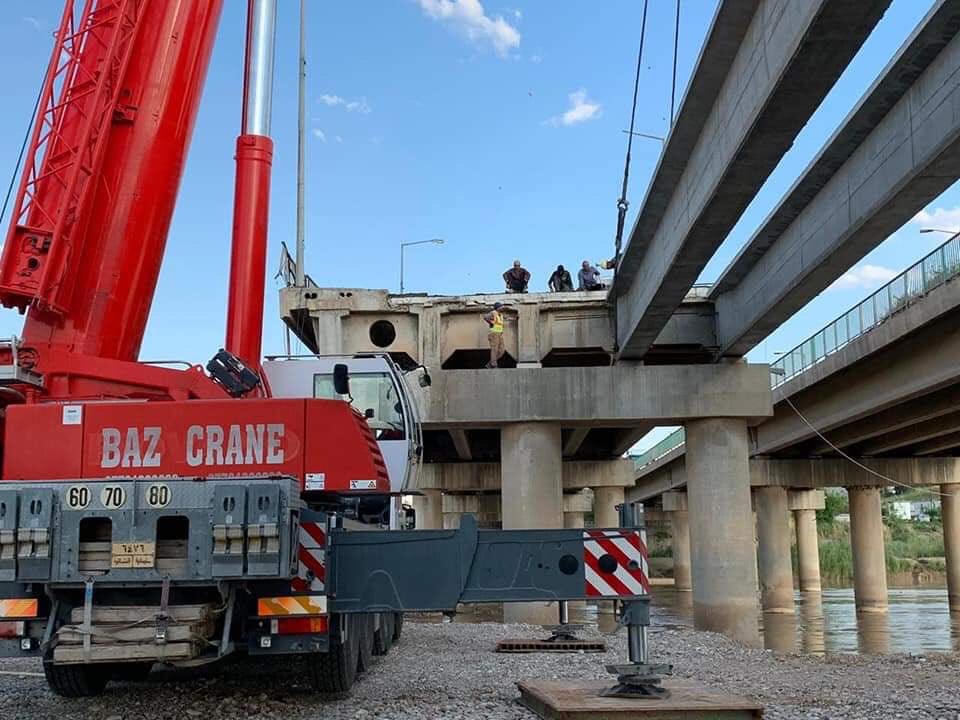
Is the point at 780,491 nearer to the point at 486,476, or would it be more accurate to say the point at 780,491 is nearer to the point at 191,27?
the point at 486,476

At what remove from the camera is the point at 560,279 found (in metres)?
25.0

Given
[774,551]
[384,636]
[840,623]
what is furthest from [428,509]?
[384,636]

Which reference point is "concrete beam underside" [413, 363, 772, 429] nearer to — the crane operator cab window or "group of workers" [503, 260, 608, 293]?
"group of workers" [503, 260, 608, 293]

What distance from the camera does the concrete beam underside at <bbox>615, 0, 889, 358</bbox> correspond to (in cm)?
866

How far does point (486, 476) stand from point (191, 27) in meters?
28.7

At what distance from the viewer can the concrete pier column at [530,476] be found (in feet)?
67.5

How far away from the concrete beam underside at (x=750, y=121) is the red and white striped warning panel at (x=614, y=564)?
474cm

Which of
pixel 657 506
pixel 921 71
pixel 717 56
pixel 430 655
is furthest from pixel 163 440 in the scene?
pixel 657 506

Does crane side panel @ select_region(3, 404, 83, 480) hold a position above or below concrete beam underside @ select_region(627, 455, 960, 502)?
below

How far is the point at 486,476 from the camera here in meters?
37.2

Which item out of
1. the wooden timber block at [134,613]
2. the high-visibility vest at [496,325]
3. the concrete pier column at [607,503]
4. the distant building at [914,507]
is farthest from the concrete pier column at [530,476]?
the distant building at [914,507]

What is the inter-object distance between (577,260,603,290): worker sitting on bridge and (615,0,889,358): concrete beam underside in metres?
6.01

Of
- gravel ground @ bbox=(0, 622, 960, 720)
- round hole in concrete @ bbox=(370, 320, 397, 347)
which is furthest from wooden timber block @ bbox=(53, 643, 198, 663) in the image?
round hole in concrete @ bbox=(370, 320, 397, 347)

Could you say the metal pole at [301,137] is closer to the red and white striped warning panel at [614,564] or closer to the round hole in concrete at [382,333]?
the round hole in concrete at [382,333]
